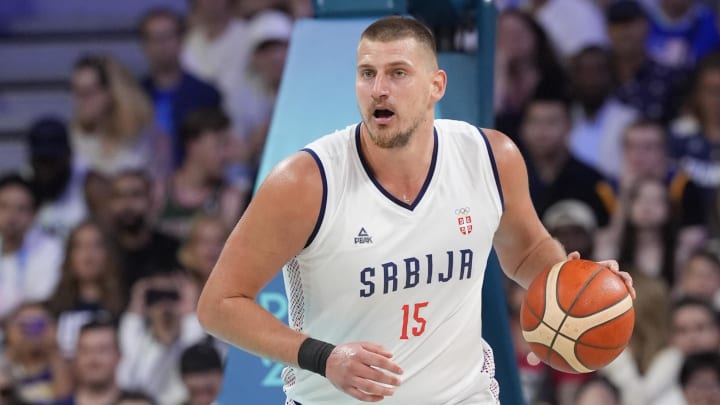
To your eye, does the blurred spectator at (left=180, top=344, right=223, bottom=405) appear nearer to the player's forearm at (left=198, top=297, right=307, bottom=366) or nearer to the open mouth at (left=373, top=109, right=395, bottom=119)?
the player's forearm at (left=198, top=297, right=307, bottom=366)

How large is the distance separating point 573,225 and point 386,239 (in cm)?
337

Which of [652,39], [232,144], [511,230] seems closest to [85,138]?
[232,144]

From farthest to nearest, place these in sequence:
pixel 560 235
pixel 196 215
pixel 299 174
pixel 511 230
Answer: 1. pixel 196 215
2. pixel 560 235
3. pixel 511 230
4. pixel 299 174

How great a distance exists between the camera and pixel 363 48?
12.5 ft

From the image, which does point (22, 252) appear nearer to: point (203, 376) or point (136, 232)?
point (136, 232)

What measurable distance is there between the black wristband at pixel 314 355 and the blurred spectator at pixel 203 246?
12.4 feet

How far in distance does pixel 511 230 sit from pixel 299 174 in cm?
79

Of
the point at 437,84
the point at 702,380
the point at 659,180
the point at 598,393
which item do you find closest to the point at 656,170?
the point at 659,180

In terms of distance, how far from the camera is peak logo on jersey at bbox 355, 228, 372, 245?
3.81 meters

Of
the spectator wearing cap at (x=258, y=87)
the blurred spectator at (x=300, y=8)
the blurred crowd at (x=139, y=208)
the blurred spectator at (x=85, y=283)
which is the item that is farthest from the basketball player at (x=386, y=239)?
the blurred spectator at (x=300, y=8)

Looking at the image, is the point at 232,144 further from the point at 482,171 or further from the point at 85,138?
the point at 482,171

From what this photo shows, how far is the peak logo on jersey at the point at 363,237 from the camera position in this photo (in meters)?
3.81

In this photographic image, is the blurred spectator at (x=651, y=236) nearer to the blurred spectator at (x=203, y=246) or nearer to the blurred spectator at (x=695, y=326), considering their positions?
the blurred spectator at (x=695, y=326)

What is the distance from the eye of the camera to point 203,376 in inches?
268
